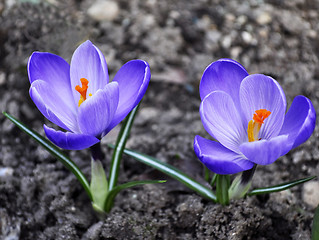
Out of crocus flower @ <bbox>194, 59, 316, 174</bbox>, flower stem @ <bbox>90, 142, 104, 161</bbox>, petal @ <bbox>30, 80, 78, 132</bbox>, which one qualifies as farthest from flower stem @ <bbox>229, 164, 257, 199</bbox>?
petal @ <bbox>30, 80, 78, 132</bbox>

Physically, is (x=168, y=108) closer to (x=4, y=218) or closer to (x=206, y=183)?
(x=206, y=183)

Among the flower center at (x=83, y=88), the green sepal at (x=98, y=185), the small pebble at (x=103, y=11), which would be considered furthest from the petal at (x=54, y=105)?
the small pebble at (x=103, y=11)

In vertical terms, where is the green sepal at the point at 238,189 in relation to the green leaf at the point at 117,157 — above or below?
below

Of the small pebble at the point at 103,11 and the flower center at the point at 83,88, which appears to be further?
the small pebble at the point at 103,11

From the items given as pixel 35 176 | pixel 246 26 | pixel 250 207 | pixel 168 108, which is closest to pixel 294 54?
pixel 246 26

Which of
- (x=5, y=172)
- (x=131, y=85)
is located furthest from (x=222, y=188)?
(x=5, y=172)

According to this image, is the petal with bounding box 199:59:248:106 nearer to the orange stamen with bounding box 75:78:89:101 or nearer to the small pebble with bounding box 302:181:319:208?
the orange stamen with bounding box 75:78:89:101

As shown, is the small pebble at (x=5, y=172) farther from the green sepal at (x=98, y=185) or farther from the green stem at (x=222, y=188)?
the green stem at (x=222, y=188)
